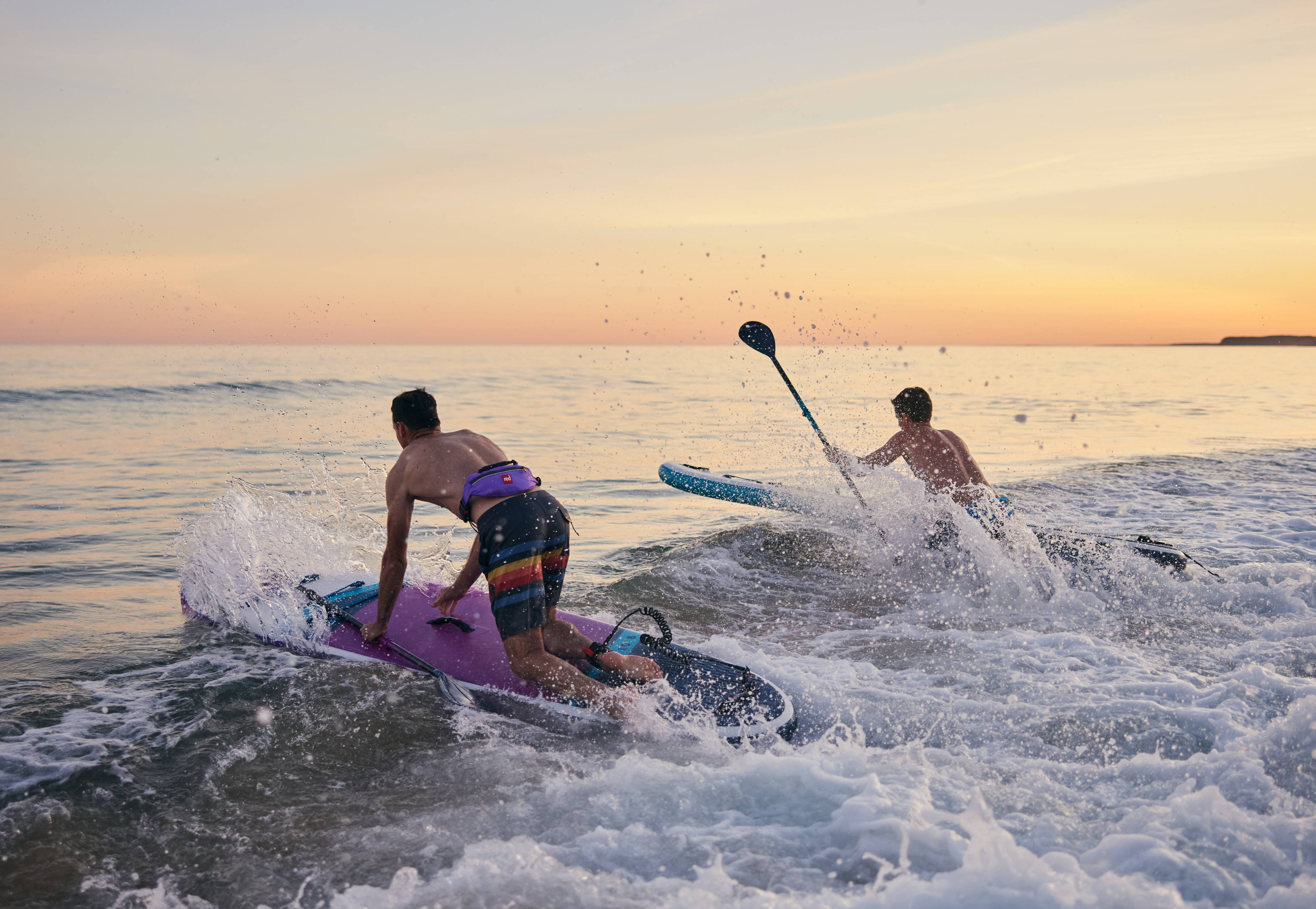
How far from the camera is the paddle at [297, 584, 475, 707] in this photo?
183 inches

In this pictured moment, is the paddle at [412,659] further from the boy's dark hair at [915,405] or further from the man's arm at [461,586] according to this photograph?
the boy's dark hair at [915,405]

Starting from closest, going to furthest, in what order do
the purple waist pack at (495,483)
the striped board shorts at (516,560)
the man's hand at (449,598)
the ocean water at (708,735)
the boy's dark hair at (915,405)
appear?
1. the ocean water at (708,735)
2. the striped board shorts at (516,560)
3. the purple waist pack at (495,483)
4. the man's hand at (449,598)
5. the boy's dark hair at (915,405)

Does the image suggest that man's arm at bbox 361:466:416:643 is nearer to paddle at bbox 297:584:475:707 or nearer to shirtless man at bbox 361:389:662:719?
shirtless man at bbox 361:389:662:719

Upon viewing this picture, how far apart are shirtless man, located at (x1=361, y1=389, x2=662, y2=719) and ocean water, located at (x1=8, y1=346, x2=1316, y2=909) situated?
0.36 m

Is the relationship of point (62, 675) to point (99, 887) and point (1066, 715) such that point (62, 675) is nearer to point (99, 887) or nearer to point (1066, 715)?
point (99, 887)

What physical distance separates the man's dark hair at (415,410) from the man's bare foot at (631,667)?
161 cm

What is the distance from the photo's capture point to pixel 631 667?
4.53 m

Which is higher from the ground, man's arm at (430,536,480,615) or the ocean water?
man's arm at (430,536,480,615)

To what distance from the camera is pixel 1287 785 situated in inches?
137

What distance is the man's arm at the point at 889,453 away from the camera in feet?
25.9

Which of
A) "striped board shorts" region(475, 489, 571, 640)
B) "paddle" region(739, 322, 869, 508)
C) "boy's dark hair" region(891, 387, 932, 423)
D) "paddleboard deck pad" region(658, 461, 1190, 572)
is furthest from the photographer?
"paddle" region(739, 322, 869, 508)

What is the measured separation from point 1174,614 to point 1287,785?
10.0ft

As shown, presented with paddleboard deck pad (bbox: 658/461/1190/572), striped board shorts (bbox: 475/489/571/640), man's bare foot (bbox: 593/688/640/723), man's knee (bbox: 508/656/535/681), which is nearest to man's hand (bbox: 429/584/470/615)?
striped board shorts (bbox: 475/489/571/640)

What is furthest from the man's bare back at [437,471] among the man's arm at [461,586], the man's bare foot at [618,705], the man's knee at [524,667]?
the man's bare foot at [618,705]
